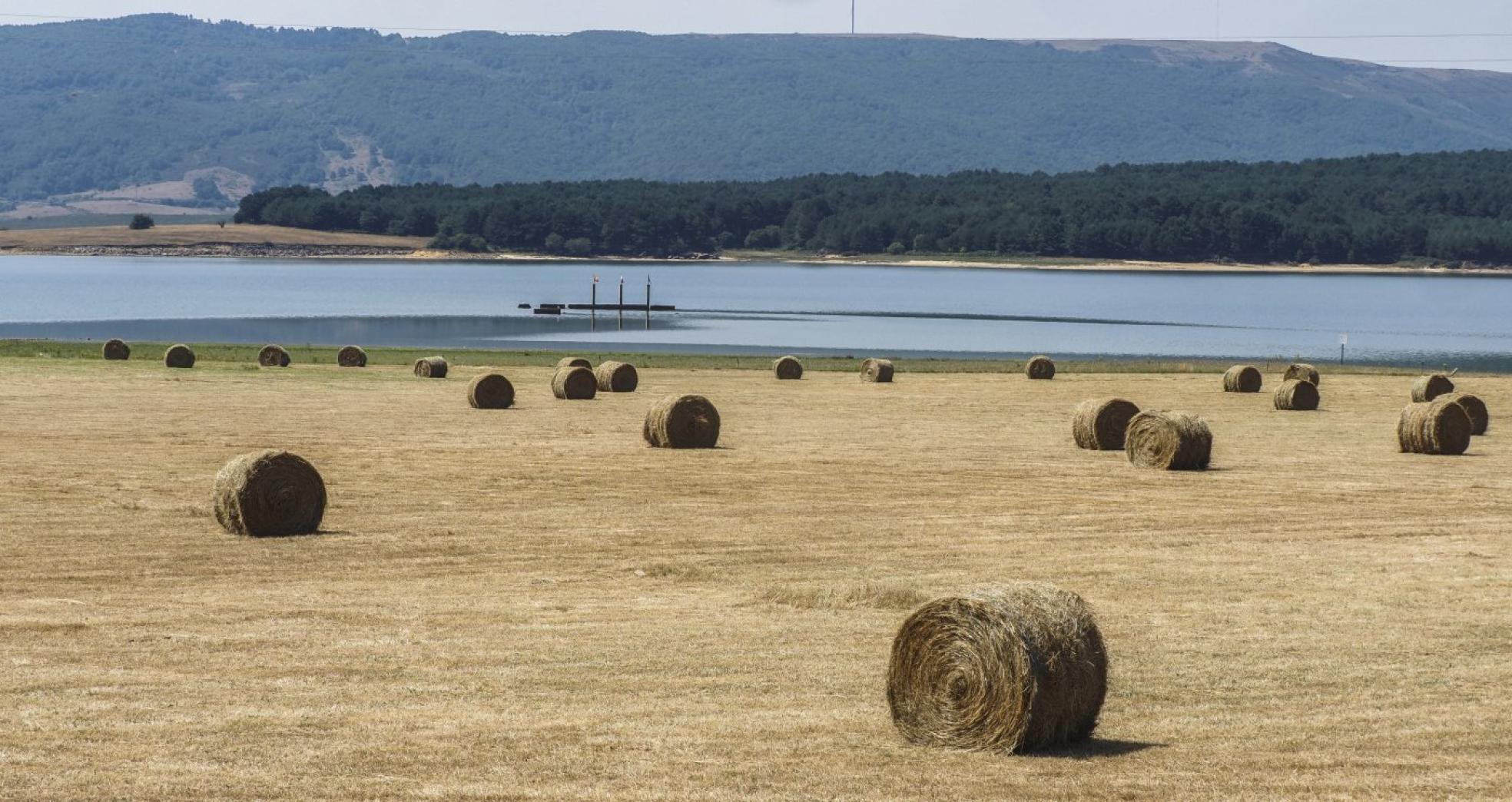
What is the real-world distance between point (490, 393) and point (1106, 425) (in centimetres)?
1543

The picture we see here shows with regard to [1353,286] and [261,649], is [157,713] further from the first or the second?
[1353,286]

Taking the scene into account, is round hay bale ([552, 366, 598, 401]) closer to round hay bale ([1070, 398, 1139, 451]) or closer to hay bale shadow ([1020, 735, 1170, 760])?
round hay bale ([1070, 398, 1139, 451])

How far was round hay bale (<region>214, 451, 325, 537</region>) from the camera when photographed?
78.6ft

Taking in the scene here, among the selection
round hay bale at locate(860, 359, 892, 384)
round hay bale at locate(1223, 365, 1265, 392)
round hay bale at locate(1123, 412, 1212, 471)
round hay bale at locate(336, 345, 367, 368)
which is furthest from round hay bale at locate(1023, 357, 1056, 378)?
round hay bale at locate(1123, 412, 1212, 471)

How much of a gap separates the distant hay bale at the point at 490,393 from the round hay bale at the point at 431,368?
482 inches

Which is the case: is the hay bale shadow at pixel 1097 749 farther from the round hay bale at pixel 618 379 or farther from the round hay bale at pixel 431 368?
the round hay bale at pixel 431 368

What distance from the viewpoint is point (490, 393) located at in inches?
1799

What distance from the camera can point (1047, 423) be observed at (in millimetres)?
43781

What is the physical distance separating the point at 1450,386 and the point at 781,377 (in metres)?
19.8

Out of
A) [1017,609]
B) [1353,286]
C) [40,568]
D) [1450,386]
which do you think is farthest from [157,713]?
[1353,286]

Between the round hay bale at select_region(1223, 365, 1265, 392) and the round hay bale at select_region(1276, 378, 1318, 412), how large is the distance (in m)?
6.34

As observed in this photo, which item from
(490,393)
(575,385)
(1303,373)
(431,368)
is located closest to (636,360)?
(431,368)

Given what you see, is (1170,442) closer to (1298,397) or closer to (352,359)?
(1298,397)

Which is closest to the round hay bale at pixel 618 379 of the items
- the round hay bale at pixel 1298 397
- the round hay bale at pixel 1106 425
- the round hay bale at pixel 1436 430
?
the round hay bale at pixel 1298 397
